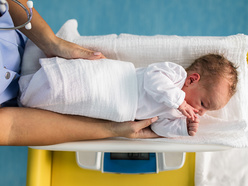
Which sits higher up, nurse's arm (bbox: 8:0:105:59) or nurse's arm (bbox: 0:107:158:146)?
nurse's arm (bbox: 8:0:105:59)

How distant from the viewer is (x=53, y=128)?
2.74 feet

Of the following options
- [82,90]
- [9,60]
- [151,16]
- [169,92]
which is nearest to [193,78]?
[169,92]

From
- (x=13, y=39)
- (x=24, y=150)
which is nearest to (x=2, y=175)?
(x=24, y=150)

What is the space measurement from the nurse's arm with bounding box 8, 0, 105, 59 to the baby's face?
0.38 m

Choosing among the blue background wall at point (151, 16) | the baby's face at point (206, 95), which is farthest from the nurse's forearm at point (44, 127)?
the blue background wall at point (151, 16)

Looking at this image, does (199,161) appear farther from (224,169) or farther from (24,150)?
(24,150)

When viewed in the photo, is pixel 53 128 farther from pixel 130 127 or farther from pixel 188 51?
pixel 188 51

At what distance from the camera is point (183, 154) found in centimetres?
112

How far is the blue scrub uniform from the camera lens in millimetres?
757

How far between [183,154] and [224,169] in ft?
0.74

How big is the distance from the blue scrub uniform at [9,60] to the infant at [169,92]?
0.05m

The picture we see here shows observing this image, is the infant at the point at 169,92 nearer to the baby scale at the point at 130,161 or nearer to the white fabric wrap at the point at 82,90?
the white fabric wrap at the point at 82,90

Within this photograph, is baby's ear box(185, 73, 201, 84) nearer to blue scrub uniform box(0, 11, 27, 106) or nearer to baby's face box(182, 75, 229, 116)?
baby's face box(182, 75, 229, 116)

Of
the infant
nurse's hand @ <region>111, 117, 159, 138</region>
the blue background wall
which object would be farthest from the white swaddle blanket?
the blue background wall
